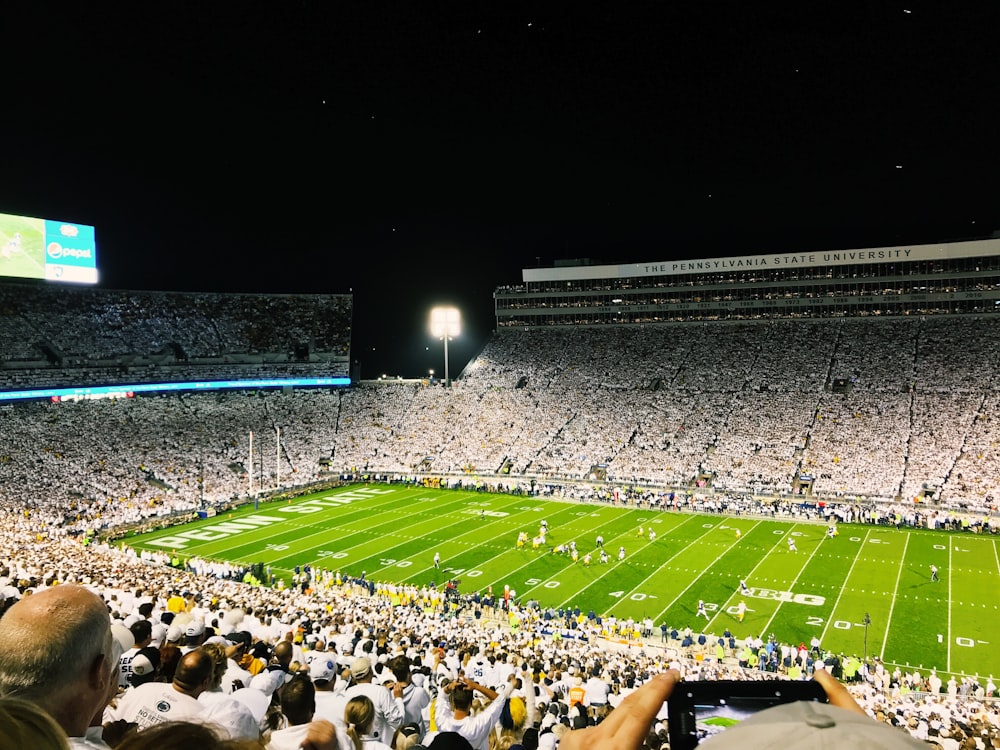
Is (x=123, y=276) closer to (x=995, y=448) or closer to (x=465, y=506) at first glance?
(x=465, y=506)

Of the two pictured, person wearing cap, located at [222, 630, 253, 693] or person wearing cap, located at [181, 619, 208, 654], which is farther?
person wearing cap, located at [181, 619, 208, 654]

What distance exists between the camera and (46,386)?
42.2 m

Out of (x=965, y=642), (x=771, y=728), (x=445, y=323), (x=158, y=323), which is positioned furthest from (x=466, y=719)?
(x=158, y=323)

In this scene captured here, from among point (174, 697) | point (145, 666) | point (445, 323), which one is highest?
point (445, 323)

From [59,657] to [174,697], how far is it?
6.02ft

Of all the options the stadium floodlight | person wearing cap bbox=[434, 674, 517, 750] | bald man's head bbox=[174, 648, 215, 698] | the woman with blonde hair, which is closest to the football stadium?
person wearing cap bbox=[434, 674, 517, 750]

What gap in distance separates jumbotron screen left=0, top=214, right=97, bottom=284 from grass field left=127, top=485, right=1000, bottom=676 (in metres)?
19.2

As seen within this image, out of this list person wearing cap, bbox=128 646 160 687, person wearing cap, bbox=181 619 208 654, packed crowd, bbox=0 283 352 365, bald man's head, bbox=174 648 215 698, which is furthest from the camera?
packed crowd, bbox=0 283 352 365

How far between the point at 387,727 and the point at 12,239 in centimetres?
4489

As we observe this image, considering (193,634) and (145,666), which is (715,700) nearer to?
(145,666)

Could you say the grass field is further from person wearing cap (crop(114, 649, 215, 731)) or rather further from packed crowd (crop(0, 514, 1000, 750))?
person wearing cap (crop(114, 649, 215, 731))

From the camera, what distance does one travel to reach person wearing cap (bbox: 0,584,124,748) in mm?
1994

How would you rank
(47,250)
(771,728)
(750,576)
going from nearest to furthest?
(771,728) < (750,576) < (47,250)

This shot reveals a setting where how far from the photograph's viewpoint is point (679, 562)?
85.5ft
